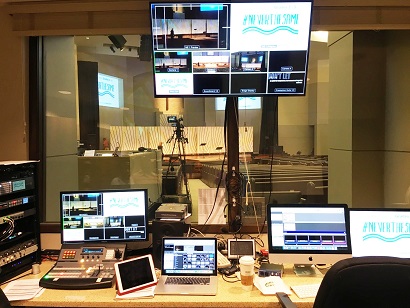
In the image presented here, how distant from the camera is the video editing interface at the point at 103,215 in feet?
7.27

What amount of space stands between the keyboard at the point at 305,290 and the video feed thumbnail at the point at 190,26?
1.58 metres

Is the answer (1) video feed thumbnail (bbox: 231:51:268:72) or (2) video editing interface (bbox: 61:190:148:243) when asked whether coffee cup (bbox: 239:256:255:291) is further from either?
(1) video feed thumbnail (bbox: 231:51:268:72)

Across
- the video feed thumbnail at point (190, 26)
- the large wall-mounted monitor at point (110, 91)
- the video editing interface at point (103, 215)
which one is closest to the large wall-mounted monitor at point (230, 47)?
the video feed thumbnail at point (190, 26)

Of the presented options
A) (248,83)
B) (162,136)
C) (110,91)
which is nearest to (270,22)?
(248,83)

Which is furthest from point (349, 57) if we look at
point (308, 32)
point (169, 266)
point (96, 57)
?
point (96, 57)

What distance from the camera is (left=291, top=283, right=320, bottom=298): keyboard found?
1.75 metres

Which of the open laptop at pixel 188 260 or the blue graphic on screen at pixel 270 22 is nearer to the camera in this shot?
the open laptop at pixel 188 260

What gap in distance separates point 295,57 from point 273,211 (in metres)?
1.06

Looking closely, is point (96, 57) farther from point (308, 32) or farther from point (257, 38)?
point (308, 32)

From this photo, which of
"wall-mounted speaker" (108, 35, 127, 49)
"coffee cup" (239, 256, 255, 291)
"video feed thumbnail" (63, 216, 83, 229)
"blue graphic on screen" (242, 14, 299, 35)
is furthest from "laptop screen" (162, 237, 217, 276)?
"wall-mounted speaker" (108, 35, 127, 49)

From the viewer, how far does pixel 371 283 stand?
116cm

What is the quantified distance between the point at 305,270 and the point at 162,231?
990mm

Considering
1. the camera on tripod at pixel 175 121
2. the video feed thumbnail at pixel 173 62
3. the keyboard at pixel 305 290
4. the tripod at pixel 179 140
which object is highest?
the video feed thumbnail at pixel 173 62

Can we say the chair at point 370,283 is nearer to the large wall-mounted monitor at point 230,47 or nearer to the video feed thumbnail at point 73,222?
the large wall-mounted monitor at point 230,47
